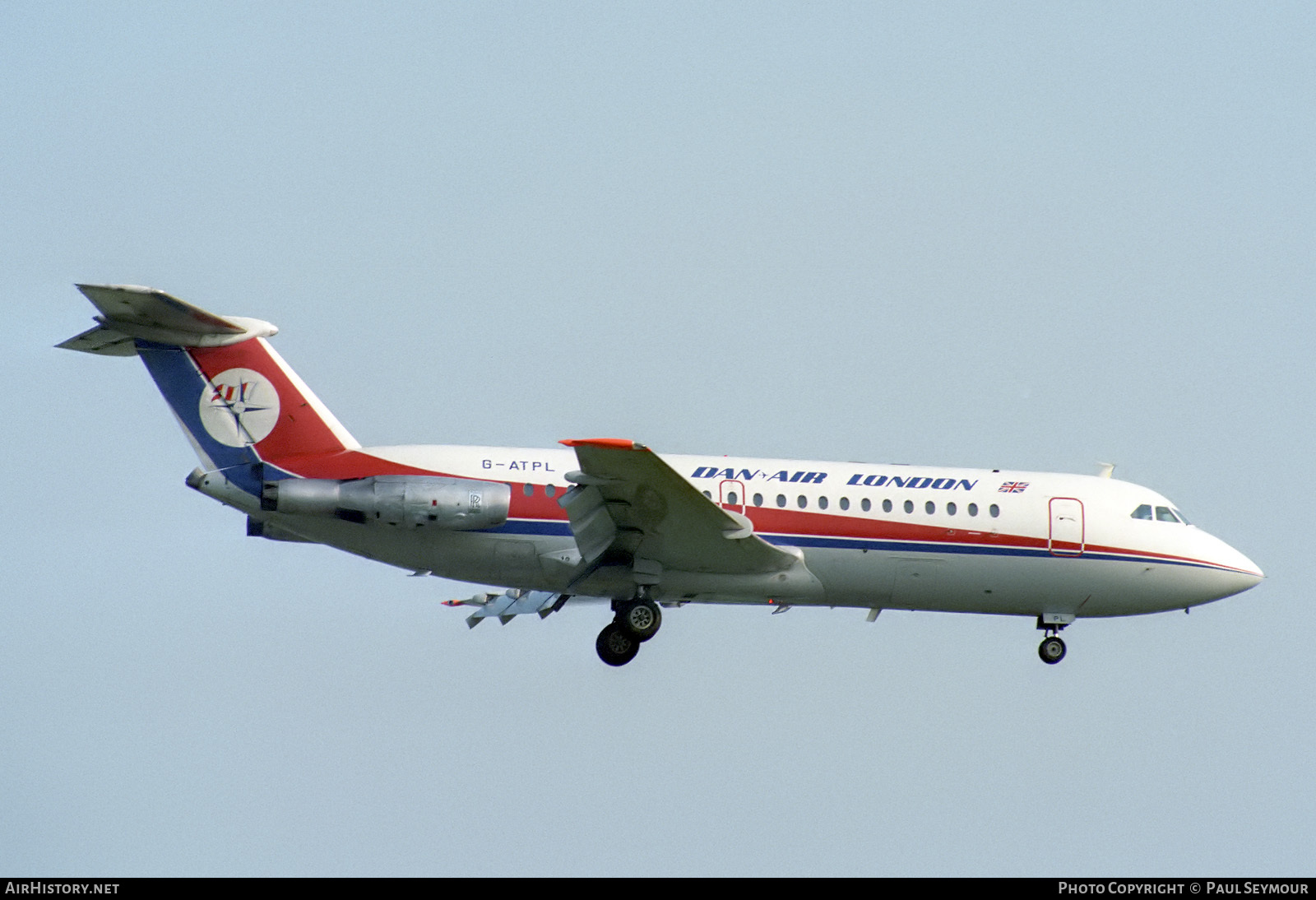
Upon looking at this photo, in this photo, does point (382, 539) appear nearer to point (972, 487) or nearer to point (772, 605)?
point (772, 605)

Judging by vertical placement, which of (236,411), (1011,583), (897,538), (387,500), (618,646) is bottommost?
(618,646)

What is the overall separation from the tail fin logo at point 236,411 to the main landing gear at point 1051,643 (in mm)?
13843

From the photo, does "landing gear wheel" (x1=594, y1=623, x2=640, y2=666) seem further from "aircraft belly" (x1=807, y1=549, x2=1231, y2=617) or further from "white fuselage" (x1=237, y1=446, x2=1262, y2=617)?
"aircraft belly" (x1=807, y1=549, x2=1231, y2=617)

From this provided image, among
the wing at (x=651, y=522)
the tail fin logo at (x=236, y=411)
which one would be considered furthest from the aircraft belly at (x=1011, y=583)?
the tail fin logo at (x=236, y=411)

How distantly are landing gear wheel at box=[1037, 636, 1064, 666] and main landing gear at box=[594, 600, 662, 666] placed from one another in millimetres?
7059

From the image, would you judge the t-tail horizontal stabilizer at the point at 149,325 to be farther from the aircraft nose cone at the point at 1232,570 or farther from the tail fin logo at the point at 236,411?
the aircraft nose cone at the point at 1232,570

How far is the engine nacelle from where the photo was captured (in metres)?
25.6

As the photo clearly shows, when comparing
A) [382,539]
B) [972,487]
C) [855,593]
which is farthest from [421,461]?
[972,487]

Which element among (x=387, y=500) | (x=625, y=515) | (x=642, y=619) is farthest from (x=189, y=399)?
(x=642, y=619)

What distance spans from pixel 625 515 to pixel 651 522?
448 mm

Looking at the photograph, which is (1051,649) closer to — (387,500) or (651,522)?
(651,522)

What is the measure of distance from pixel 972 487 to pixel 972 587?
5.76 ft

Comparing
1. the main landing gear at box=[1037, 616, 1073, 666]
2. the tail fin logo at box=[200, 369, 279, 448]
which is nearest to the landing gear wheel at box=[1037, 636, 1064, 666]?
the main landing gear at box=[1037, 616, 1073, 666]

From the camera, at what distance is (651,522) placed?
26.0m
